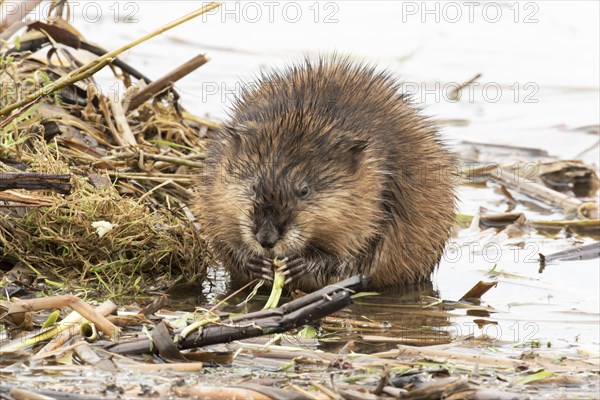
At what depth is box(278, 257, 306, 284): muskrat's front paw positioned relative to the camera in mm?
5652

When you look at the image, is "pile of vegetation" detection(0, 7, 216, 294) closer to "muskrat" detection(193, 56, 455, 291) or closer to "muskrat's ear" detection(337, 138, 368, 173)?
"muskrat" detection(193, 56, 455, 291)

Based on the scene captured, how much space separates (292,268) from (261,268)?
0.55 ft

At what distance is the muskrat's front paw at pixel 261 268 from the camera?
225 inches

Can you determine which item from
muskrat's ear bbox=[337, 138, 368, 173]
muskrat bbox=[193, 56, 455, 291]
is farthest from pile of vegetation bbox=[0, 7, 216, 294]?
muskrat's ear bbox=[337, 138, 368, 173]

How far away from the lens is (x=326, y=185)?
5.75 meters

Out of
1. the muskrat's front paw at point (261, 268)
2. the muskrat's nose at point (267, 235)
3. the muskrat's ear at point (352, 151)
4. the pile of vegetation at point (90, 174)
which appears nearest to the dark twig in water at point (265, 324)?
the muskrat's nose at point (267, 235)

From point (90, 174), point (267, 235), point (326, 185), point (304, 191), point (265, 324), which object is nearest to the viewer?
point (265, 324)

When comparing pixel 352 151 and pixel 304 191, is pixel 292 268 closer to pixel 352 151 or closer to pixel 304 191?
pixel 304 191

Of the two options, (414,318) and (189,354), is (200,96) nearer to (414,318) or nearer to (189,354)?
(414,318)

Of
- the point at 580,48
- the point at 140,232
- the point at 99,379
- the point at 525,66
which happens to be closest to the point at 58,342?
the point at 99,379

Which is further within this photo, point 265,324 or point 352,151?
point 352,151

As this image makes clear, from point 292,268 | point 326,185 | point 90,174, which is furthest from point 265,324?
point 90,174

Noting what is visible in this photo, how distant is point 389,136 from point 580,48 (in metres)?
7.24

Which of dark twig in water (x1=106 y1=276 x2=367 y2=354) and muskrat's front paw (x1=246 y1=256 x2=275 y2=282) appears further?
muskrat's front paw (x1=246 y1=256 x2=275 y2=282)
